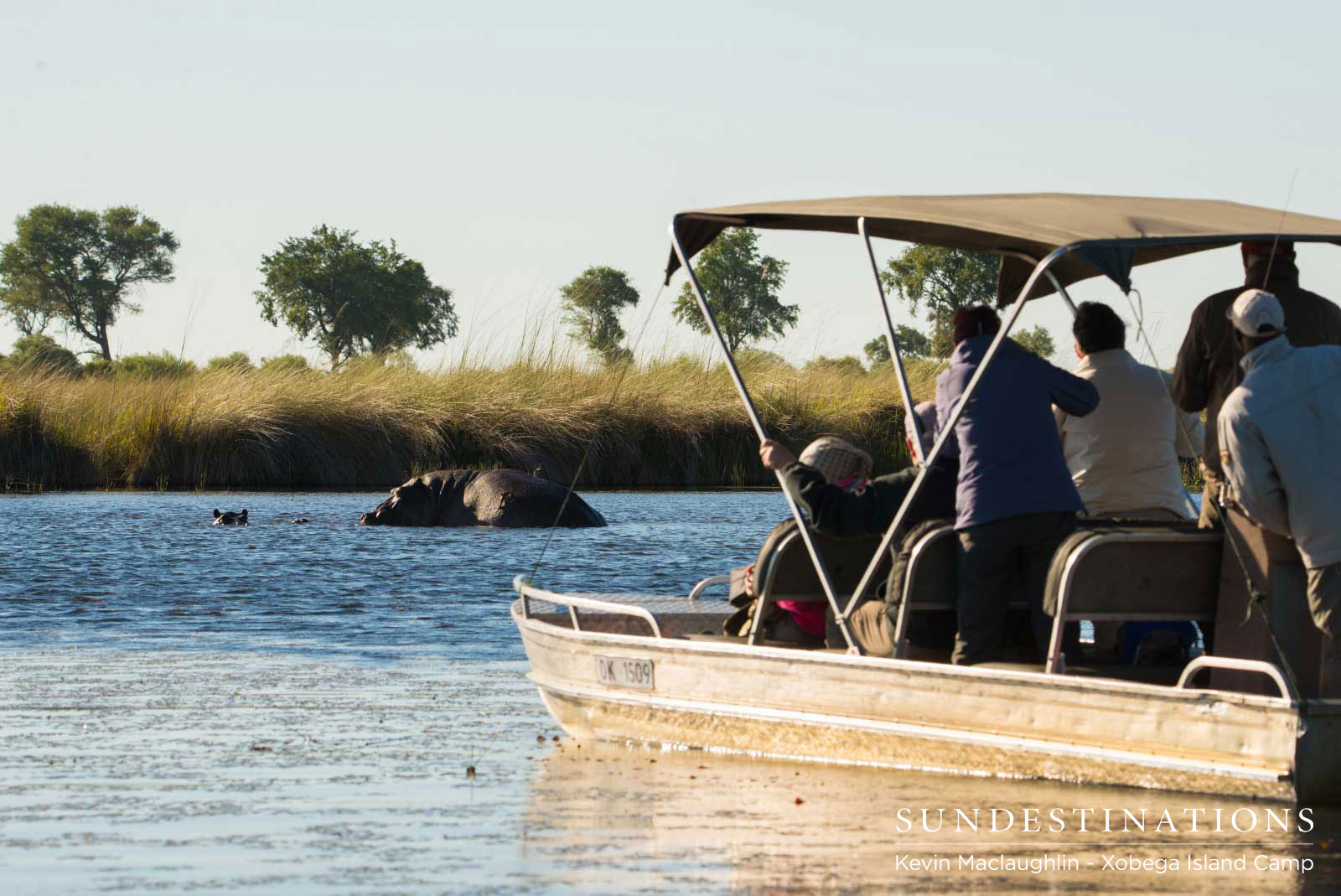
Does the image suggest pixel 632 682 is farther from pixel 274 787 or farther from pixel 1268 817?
pixel 1268 817

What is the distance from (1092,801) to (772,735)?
1606 mm

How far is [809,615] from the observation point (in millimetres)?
8578

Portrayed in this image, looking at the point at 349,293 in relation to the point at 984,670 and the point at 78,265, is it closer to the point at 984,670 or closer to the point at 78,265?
the point at 78,265

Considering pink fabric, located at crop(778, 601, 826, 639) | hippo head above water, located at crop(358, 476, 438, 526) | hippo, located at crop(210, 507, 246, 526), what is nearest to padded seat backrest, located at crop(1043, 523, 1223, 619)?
pink fabric, located at crop(778, 601, 826, 639)

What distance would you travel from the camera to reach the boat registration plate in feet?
28.5

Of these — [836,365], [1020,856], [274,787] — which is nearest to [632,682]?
[274,787]

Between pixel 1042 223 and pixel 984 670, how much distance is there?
67.6 inches

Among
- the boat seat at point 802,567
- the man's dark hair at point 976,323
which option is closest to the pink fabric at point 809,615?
the boat seat at point 802,567

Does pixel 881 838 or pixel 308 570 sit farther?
pixel 308 570

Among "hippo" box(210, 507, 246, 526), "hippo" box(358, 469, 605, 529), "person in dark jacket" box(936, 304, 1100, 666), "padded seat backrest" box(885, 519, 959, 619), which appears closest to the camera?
"person in dark jacket" box(936, 304, 1100, 666)

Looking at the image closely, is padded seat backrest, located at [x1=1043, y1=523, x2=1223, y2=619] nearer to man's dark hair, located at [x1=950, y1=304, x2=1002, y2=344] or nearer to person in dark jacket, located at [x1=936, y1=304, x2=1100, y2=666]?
person in dark jacket, located at [x1=936, y1=304, x2=1100, y2=666]

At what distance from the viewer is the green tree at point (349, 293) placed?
8350 centimetres

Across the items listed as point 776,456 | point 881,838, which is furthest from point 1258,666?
point 776,456

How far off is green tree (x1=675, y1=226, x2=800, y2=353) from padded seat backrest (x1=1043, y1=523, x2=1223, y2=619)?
→ 7308 cm
